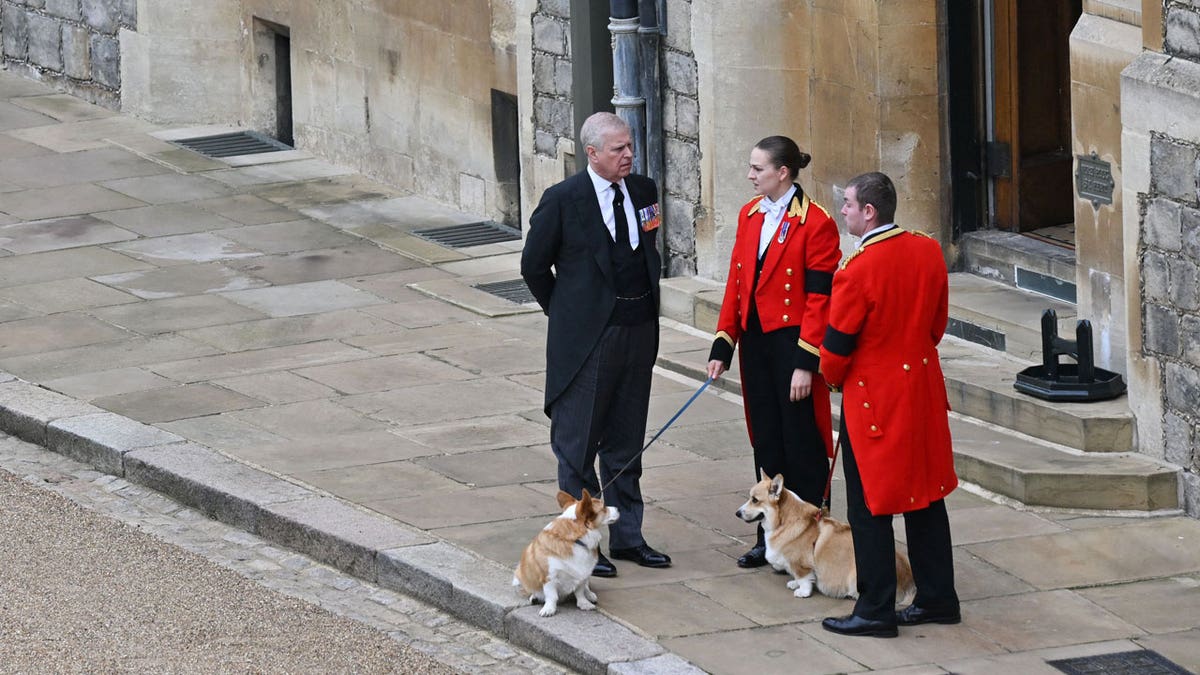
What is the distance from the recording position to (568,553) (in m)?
8.04

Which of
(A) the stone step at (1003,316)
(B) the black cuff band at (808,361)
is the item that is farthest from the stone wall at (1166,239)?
(B) the black cuff band at (808,361)

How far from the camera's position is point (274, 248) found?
14.5 metres

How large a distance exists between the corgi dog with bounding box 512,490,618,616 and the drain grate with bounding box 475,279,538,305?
5.19 m

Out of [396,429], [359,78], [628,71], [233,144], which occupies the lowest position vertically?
[396,429]

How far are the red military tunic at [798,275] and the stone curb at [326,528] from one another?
1255 mm

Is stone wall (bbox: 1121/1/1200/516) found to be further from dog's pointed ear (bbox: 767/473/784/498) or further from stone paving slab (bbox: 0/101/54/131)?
stone paving slab (bbox: 0/101/54/131)

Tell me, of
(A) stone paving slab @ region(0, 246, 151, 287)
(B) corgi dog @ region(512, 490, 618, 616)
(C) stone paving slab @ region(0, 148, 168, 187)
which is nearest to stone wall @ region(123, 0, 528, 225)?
(C) stone paving slab @ region(0, 148, 168, 187)

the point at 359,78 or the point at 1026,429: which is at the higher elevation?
the point at 359,78

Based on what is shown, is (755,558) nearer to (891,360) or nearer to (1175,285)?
(891,360)

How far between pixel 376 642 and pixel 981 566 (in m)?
2.46

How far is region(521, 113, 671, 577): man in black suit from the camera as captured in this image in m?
8.46

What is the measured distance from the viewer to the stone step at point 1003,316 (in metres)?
10.9

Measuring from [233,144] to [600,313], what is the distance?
9576 millimetres

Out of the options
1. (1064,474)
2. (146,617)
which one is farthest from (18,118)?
(1064,474)
